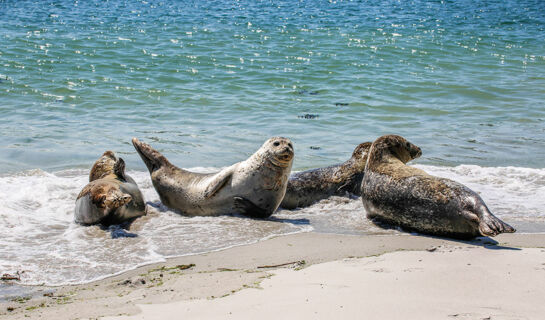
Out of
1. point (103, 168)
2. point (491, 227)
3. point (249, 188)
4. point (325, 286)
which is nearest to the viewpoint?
point (325, 286)

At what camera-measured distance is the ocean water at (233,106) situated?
6.05 m

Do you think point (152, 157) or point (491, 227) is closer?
point (491, 227)

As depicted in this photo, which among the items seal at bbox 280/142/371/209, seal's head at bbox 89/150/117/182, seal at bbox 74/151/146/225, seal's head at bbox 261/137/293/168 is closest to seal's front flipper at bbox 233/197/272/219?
seal's head at bbox 261/137/293/168

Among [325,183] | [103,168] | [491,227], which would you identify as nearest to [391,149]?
[325,183]

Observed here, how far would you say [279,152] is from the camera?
21.6 ft

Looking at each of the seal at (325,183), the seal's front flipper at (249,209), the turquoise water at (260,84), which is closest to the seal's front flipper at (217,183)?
the seal's front flipper at (249,209)

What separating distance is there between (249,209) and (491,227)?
7.97 feet

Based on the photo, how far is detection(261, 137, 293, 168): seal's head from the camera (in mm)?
6578

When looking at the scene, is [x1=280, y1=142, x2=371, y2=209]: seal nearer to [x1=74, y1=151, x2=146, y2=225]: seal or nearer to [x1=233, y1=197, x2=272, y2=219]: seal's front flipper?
[x1=233, y1=197, x2=272, y2=219]: seal's front flipper

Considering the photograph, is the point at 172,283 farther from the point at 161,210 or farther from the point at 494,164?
the point at 494,164

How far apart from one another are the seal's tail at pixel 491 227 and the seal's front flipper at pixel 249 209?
222cm

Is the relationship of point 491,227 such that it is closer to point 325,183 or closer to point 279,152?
point 279,152

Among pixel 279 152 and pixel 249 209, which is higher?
pixel 279 152

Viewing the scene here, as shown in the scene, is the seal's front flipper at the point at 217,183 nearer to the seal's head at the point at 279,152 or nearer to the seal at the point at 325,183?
the seal's head at the point at 279,152
